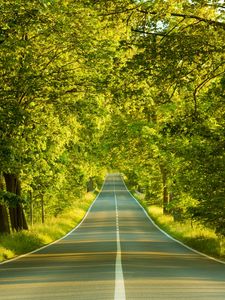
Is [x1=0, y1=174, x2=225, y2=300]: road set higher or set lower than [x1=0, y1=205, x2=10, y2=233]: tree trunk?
lower

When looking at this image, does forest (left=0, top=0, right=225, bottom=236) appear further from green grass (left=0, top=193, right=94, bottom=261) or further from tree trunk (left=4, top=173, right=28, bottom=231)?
tree trunk (left=4, top=173, right=28, bottom=231)

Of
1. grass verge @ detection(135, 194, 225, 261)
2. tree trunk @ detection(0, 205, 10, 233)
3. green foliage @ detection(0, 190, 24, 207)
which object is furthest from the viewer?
tree trunk @ detection(0, 205, 10, 233)

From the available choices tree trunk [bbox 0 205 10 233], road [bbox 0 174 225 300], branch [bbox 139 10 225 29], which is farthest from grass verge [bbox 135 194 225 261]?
tree trunk [bbox 0 205 10 233]

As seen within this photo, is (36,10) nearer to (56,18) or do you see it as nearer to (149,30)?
(56,18)

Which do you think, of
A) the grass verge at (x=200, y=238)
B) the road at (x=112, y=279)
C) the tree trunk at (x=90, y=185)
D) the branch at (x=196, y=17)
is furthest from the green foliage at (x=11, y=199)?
the tree trunk at (x=90, y=185)

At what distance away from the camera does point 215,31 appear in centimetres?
1566

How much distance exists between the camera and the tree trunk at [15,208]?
2803 cm

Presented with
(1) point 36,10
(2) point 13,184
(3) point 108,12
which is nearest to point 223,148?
(3) point 108,12

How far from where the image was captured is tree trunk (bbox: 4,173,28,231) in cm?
2803

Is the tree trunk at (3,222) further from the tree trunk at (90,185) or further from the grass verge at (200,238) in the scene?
the tree trunk at (90,185)

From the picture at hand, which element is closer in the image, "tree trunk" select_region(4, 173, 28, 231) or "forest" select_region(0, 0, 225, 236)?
"forest" select_region(0, 0, 225, 236)

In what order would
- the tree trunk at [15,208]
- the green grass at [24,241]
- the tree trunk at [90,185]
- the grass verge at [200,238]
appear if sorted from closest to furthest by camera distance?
the green grass at [24,241] < the grass verge at [200,238] < the tree trunk at [15,208] < the tree trunk at [90,185]

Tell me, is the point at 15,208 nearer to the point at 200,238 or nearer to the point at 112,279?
the point at 200,238

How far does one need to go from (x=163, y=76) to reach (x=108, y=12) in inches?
84.2
